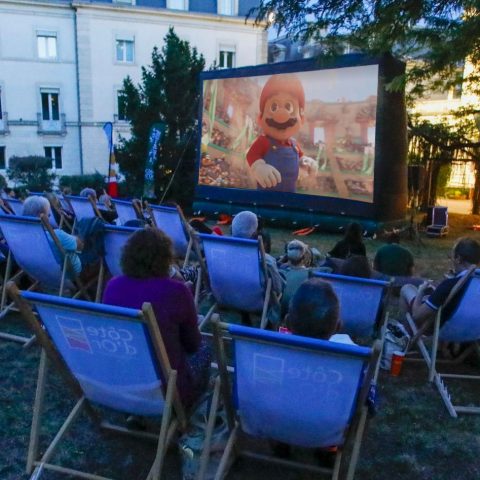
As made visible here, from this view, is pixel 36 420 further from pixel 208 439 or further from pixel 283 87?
pixel 283 87

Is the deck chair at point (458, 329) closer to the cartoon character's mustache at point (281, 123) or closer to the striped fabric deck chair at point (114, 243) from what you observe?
the striped fabric deck chair at point (114, 243)

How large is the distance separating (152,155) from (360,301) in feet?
37.1

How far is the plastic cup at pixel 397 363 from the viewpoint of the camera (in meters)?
3.41

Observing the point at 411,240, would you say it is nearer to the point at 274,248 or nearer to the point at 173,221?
the point at 274,248

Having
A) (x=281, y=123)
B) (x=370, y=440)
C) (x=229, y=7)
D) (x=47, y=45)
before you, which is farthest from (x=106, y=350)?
(x=229, y=7)

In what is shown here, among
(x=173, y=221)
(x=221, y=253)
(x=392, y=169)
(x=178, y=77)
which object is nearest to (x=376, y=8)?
(x=173, y=221)

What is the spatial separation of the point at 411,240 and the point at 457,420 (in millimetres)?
7263

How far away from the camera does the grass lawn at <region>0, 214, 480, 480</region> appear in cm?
237

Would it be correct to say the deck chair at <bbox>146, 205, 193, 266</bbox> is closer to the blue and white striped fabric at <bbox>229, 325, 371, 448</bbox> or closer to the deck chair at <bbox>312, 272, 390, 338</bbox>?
the deck chair at <bbox>312, 272, 390, 338</bbox>

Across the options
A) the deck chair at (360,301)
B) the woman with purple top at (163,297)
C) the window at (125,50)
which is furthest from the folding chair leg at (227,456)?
the window at (125,50)

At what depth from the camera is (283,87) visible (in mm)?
10938

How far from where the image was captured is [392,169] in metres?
10.0

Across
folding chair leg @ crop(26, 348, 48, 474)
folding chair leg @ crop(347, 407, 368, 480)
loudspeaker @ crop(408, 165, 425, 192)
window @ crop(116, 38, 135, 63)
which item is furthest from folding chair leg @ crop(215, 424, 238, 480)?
window @ crop(116, 38, 135, 63)

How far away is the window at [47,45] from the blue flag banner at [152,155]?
16.5 m
